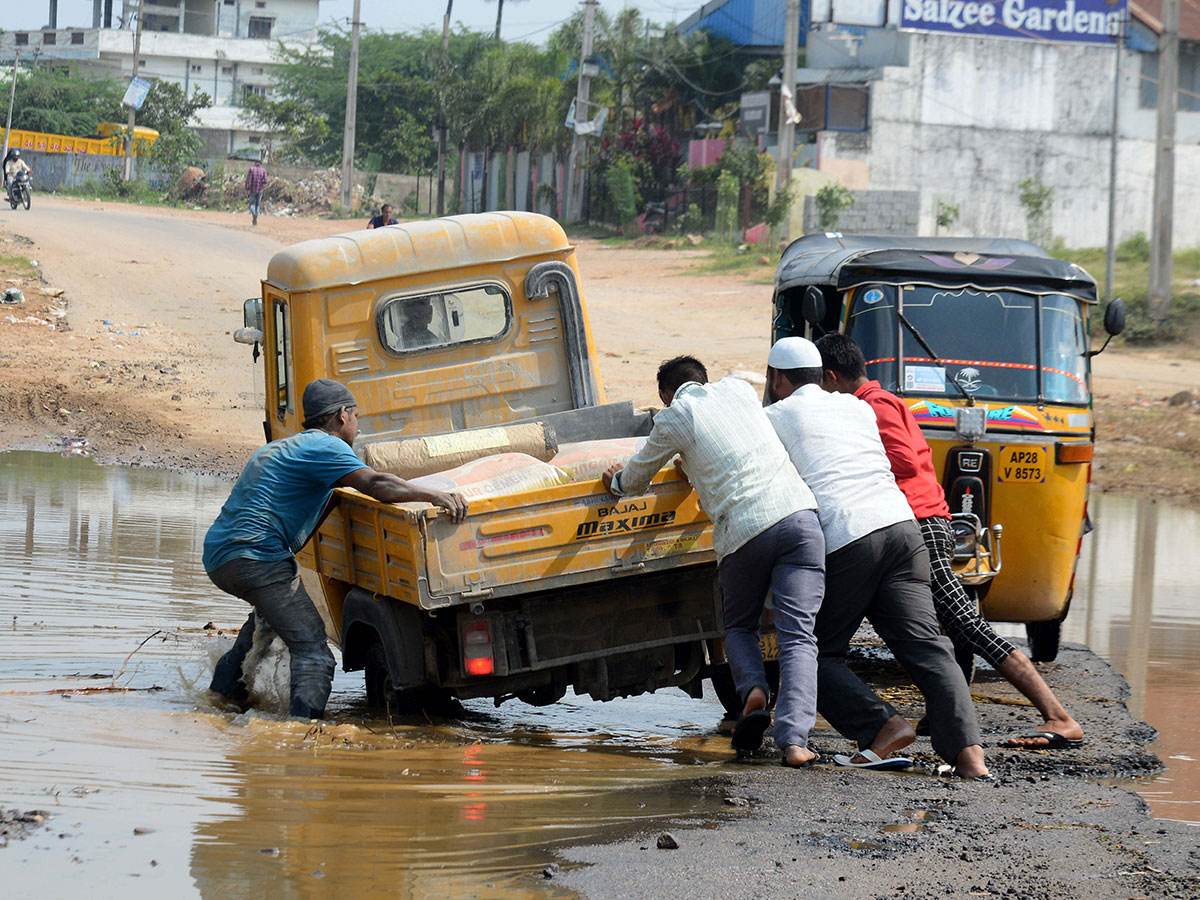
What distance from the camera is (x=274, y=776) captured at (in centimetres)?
538

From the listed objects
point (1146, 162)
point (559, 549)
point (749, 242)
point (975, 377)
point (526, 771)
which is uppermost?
point (1146, 162)

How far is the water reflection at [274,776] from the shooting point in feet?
14.3

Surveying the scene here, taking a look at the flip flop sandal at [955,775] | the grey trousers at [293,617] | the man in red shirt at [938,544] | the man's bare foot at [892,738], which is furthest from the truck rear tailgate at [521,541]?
the flip flop sandal at [955,775]

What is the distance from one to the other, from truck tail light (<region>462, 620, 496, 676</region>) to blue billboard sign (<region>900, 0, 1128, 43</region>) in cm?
3136

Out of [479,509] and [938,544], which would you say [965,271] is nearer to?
[938,544]

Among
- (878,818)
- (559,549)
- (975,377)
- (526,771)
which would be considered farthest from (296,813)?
(975,377)

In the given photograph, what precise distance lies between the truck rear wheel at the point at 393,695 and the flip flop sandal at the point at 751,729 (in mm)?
1353

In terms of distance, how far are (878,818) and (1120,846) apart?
77 centimetres

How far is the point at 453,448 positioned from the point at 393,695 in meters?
1.19

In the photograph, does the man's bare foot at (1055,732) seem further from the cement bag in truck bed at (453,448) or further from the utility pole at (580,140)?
the utility pole at (580,140)

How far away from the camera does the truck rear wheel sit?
640cm

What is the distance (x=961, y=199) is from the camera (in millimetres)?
35406

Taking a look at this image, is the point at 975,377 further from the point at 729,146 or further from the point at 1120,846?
the point at 729,146

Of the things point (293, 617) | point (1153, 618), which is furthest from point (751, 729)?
point (1153, 618)
